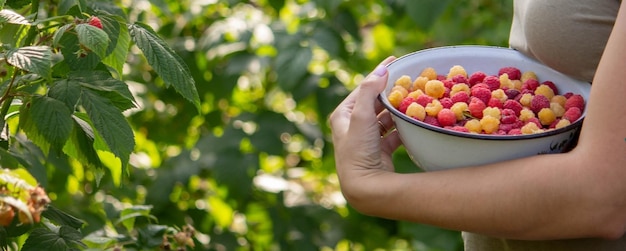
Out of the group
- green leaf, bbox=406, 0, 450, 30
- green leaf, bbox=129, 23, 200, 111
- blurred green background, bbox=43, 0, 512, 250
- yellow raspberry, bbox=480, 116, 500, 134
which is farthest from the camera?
blurred green background, bbox=43, 0, 512, 250

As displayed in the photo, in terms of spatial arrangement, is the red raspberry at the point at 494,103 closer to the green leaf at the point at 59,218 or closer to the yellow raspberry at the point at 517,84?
the yellow raspberry at the point at 517,84

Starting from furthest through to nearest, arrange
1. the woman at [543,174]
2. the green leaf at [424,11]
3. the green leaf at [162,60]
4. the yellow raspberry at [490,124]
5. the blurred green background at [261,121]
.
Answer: the blurred green background at [261,121] < the green leaf at [424,11] < the green leaf at [162,60] < the yellow raspberry at [490,124] < the woman at [543,174]

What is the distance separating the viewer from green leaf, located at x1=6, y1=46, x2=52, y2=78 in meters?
1.07

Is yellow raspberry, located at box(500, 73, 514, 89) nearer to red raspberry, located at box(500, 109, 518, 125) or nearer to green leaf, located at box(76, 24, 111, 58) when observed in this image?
red raspberry, located at box(500, 109, 518, 125)

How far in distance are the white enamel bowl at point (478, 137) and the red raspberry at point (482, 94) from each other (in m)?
0.09

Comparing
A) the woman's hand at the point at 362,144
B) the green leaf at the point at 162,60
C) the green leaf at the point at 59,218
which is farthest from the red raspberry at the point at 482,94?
the green leaf at the point at 59,218

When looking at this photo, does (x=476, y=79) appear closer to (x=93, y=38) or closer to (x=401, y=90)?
(x=401, y=90)

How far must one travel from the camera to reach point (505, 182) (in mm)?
1055

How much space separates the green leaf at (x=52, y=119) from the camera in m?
1.11

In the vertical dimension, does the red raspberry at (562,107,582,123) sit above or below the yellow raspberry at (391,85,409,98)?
above

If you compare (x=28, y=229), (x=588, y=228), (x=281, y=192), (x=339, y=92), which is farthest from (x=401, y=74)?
(x=281, y=192)

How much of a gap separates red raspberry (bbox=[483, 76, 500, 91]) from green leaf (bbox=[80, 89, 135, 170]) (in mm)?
438

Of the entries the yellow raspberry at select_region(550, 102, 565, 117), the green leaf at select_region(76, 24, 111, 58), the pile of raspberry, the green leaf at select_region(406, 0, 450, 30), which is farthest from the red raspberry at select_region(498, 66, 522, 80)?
the green leaf at select_region(406, 0, 450, 30)

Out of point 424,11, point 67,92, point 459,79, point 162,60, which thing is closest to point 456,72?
point 459,79
